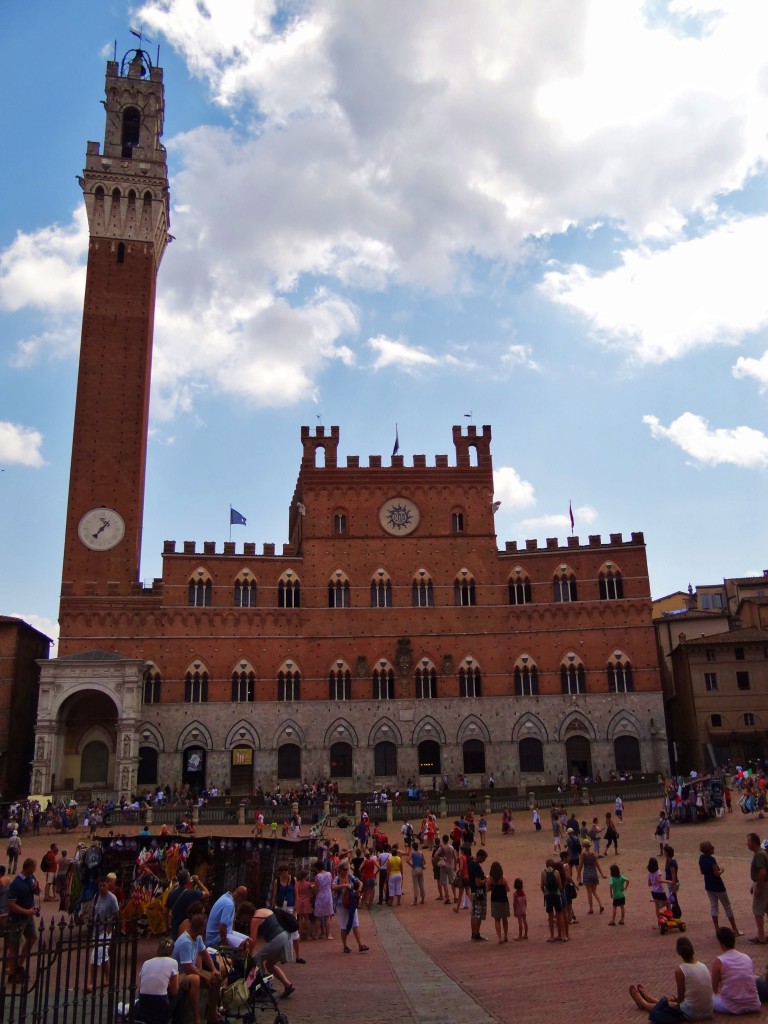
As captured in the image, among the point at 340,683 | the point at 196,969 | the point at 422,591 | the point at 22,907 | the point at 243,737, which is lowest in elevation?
the point at 196,969

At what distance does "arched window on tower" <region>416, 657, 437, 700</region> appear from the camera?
4859 centimetres

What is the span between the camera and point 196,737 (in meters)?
45.8

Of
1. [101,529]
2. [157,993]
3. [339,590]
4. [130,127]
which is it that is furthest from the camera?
[130,127]

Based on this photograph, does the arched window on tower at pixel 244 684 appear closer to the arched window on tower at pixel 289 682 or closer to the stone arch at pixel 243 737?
the stone arch at pixel 243 737

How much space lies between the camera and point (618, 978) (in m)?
11.8

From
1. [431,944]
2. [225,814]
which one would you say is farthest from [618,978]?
[225,814]

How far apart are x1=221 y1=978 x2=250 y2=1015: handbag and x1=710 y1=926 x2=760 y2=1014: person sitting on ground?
546 centimetres

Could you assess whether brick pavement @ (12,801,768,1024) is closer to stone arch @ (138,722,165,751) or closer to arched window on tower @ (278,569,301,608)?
stone arch @ (138,722,165,751)

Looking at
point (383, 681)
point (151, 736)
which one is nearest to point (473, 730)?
point (383, 681)

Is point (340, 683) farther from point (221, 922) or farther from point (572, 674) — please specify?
point (221, 922)

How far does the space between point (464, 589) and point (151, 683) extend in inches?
724

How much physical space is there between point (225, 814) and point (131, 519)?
62.5 ft

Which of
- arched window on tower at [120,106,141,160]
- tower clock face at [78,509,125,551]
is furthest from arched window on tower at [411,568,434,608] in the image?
arched window on tower at [120,106,141,160]

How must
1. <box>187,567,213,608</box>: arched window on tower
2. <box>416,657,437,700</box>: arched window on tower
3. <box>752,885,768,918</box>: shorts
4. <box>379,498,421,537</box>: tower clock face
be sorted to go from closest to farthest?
<box>752,885,768,918</box>: shorts
<box>187,567,213,608</box>: arched window on tower
<box>416,657,437,700</box>: arched window on tower
<box>379,498,421,537</box>: tower clock face
